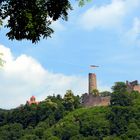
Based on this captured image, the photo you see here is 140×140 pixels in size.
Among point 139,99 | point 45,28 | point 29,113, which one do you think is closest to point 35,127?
point 29,113

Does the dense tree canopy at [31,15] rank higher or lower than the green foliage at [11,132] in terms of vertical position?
lower

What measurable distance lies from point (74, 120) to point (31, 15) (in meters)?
132

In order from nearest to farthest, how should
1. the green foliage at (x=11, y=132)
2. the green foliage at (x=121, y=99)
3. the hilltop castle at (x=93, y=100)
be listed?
the green foliage at (x=121, y=99) → the green foliage at (x=11, y=132) → the hilltop castle at (x=93, y=100)

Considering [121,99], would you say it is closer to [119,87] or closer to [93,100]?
[119,87]

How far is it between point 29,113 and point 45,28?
13636 cm

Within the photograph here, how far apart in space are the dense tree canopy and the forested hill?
4626 inches

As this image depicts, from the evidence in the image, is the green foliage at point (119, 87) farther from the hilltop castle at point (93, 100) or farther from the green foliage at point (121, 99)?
the hilltop castle at point (93, 100)

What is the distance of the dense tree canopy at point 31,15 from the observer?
15039 millimetres

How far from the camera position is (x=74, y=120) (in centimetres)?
14638

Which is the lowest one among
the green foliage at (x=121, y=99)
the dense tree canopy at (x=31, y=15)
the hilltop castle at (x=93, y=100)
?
the dense tree canopy at (x=31, y=15)

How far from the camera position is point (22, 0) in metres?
15.2

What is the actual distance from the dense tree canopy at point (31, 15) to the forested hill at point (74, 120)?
11749 centimetres

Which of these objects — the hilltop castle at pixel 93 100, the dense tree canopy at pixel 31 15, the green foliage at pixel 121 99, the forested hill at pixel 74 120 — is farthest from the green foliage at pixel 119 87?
the dense tree canopy at pixel 31 15

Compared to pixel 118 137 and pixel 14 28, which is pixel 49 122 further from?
pixel 14 28
